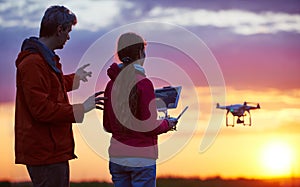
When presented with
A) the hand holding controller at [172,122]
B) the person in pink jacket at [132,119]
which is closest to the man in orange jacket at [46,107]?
the person in pink jacket at [132,119]

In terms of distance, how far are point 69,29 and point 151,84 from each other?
742 mm

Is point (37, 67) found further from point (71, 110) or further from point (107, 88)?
point (107, 88)

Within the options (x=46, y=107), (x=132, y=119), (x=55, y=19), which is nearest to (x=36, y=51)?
(x=55, y=19)

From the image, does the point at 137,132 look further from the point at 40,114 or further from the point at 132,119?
the point at 40,114

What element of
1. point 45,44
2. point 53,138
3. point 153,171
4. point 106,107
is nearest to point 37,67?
point 45,44

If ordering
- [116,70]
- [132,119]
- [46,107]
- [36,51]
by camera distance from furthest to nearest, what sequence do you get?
1. [116,70]
2. [132,119]
3. [36,51]
4. [46,107]

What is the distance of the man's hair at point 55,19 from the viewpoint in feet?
13.5

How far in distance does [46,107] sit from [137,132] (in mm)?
816

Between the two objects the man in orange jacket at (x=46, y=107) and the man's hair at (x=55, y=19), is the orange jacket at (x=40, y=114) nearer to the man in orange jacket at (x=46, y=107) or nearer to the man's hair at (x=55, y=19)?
the man in orange jacket at (x=46, y=107)

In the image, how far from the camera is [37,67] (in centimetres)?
405

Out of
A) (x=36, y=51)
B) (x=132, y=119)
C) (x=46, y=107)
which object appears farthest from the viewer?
(x=132, y=119)

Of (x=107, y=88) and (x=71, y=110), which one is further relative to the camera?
(x=107, y=88)

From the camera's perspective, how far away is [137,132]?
4.60 meters

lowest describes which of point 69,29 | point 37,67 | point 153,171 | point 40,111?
point 153,171
